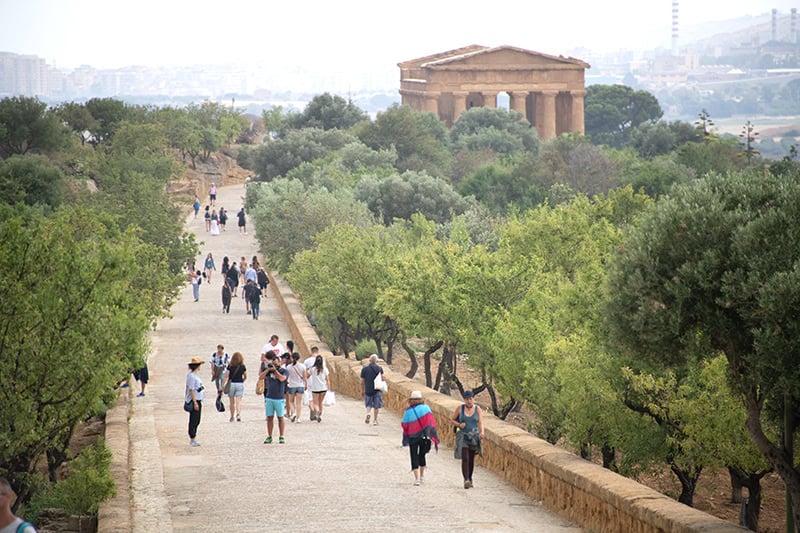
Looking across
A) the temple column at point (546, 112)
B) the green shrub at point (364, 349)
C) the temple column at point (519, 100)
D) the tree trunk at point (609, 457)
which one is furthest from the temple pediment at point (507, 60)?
the tree trunk at point (609, 457)

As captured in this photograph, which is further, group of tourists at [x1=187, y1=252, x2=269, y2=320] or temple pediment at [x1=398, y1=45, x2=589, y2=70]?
temple pediment at [x1=398, y1=45, x2=589, y2=70]

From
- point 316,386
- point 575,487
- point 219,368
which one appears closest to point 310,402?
point 316,386

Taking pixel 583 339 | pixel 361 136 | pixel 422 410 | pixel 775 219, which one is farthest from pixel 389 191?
pixel 775 219

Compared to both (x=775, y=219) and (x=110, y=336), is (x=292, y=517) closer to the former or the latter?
(x=110, y=336)

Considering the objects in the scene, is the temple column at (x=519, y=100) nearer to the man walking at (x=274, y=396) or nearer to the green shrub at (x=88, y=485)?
the man walking at (x=274, y=396)

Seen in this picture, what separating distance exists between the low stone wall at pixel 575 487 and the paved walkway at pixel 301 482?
0.68 feet

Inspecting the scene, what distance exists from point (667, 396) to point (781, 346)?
6.68m

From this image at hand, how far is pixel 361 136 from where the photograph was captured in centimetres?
9106

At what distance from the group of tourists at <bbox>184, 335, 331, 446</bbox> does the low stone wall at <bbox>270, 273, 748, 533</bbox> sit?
2.00 metres

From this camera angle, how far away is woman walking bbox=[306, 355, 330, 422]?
78.1 feet

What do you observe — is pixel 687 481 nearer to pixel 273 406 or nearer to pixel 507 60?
pixel 273 406

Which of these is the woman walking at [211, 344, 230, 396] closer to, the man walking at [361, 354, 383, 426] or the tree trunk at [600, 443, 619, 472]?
the man walking at [361, 354, 383, 426]

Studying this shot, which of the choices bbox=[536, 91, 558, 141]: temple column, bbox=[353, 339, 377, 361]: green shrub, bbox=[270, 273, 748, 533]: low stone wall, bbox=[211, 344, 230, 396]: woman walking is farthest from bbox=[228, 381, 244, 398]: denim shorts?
bbox=[536, 91, 558, 141]: temple column

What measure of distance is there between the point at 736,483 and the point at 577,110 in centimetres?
10063
